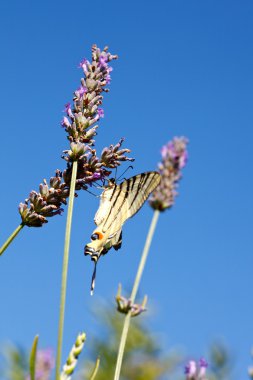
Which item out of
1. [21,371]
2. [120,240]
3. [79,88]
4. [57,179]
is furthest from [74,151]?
[21,371]

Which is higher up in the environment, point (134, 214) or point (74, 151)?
point (134, 214)

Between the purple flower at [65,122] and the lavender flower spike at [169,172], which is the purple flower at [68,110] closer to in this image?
the purple flower at [65,122]

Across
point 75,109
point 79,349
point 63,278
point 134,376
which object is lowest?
point 79,349

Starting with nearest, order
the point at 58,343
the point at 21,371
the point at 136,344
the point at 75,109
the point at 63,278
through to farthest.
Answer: the point at 58,343 → the point at 63,278 → the point at 75,109 → the point at 21,371 → the point at 136,344

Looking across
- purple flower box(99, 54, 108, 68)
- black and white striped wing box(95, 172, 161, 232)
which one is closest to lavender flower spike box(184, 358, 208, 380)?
black and white striped wing box(95, 172, 161, 232)

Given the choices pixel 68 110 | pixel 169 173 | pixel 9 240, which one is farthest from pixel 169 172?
pixel 9 240

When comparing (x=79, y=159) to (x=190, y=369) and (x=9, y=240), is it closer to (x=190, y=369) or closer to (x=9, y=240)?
(x=9, y=240)

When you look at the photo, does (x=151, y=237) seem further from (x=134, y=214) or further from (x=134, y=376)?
(x=134, y=376)
